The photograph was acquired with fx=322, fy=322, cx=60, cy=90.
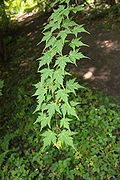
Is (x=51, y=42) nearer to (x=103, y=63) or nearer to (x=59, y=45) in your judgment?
(x=59, y=45)

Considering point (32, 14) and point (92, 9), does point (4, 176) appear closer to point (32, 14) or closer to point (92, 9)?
point (92, 9)

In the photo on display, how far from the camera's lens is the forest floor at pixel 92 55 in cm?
682

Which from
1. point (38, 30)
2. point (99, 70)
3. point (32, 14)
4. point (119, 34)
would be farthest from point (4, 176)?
point (32, 14)

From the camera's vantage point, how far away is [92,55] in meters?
7.61

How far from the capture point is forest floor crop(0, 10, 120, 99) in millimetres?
6816

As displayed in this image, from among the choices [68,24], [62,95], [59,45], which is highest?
[68,24]

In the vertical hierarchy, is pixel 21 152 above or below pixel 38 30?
below

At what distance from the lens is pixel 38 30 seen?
1000 centimetres

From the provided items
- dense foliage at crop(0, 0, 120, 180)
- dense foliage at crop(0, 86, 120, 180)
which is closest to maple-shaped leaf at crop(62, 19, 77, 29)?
dense foliage at crop(0, 0, 120, 180)

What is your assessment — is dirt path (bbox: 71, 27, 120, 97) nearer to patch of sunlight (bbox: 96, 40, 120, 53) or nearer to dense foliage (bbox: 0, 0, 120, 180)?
patch of sunlight (bbox: 96, 40, 120, 53)

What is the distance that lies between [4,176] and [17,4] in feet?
21.7

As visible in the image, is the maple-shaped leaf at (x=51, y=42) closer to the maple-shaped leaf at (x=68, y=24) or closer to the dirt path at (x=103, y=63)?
the maple-shaped leaf at (x=68, y=24)

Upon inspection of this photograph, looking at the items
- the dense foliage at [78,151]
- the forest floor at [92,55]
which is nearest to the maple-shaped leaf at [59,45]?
Result: the dense foliage at [78,151]

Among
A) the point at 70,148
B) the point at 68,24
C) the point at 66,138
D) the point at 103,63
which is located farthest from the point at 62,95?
the point at 103,63
